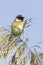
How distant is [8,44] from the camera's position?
1.94 meters

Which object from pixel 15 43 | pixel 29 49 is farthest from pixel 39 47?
pixel 15 43

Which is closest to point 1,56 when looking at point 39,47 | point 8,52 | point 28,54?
point 8,52

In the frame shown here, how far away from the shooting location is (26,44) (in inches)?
74.0

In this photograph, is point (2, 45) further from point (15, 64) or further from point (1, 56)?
point (15, 64)

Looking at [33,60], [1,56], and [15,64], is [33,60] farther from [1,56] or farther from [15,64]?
[1,56]

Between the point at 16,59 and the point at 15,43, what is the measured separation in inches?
6.4

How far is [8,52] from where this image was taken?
1.88m

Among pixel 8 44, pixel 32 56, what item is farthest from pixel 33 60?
pixel 8 44

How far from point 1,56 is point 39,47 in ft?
1.21

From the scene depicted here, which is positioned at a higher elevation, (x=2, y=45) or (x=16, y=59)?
(x=2, y=45)

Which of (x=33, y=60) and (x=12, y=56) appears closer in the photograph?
(x=33, y=60)

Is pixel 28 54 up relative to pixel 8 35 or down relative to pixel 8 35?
down

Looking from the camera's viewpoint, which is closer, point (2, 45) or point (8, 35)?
point (2, 45)

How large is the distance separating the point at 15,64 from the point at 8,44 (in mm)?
240
